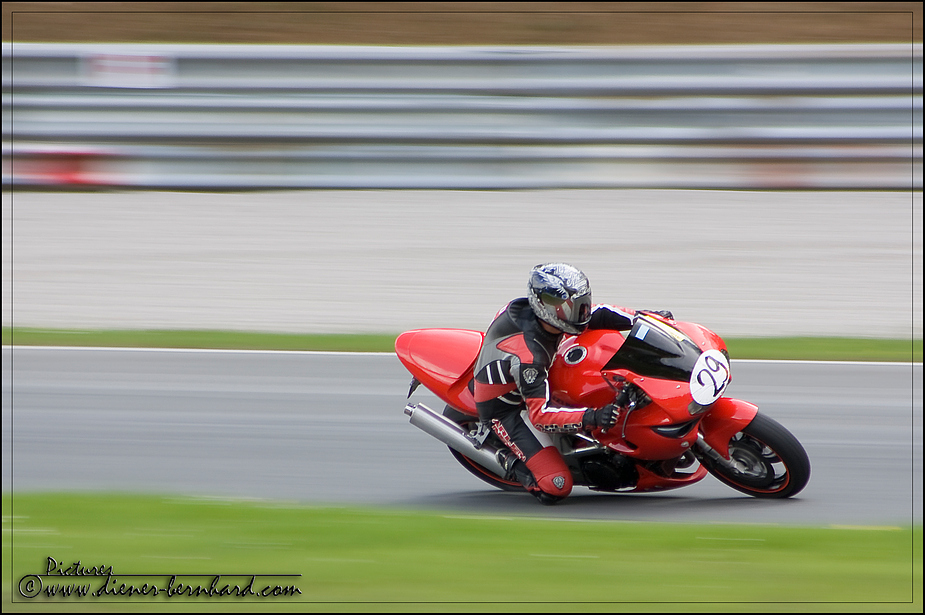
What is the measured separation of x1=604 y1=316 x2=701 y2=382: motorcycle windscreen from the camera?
4.84 m

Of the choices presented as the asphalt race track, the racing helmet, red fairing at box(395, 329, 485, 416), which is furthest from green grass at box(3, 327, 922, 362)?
the racing helmet

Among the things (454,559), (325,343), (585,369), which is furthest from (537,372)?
(325,343)

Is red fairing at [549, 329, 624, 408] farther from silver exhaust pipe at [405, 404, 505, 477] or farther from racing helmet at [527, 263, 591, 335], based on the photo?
silver exhaust pipe at [405, 404, 505, 477]

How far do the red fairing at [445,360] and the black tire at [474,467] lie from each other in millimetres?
149

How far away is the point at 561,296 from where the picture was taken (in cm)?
489

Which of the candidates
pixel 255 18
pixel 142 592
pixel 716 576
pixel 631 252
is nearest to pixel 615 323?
pixel 716 576

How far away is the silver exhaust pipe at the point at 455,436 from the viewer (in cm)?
537

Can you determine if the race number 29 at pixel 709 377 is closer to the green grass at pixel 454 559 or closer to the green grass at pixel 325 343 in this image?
the green grass at pixel 454 559

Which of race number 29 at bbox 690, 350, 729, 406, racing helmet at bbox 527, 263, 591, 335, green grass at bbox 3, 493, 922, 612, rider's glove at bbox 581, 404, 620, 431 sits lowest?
green grass at bbox 3, 493, 922, 612

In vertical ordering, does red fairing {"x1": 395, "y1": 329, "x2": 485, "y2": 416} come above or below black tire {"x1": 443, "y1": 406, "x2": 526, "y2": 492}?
above

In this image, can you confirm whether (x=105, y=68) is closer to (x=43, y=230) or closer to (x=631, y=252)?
(x=43, y=230)

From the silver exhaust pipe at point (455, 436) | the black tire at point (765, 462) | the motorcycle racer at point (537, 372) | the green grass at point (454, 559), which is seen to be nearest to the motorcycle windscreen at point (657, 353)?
the motorcycle racer at point (537, 372)

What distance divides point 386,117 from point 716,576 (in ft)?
29.3

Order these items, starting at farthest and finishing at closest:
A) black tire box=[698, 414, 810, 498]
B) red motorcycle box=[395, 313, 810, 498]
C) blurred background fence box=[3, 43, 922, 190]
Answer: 1. blurred background fence box=[3, 43, 922, 190]
2. black tire box=[698, 414, 810, 498]
3. red motorcycle box=[395, 313, 810, 498]
